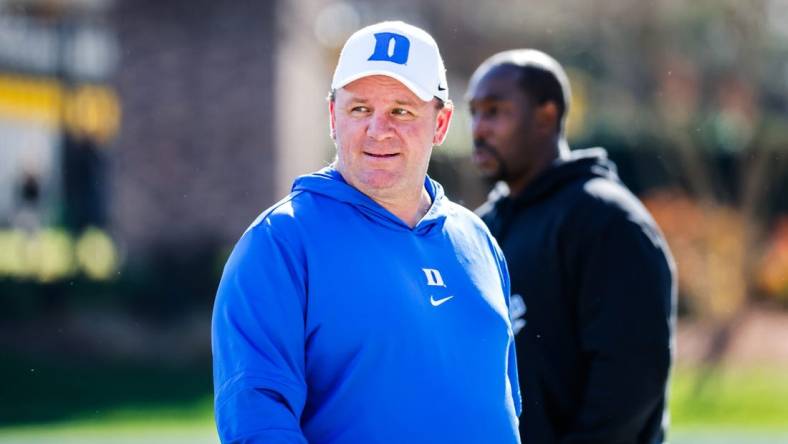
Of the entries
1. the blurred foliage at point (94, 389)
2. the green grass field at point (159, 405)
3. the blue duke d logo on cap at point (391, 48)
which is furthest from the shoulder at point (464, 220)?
the blurred foliage at point (94, 389)

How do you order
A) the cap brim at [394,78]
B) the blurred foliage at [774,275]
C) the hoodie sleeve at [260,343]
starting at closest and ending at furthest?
1. the hoodie sleeve at [260,343]
2. the cap brim at [394,78]
3. the blurred foliage at [774,275]

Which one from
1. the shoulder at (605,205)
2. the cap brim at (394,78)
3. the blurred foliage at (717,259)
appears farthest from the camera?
the blurred foliage at (717,259)

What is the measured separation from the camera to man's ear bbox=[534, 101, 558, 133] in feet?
14.7

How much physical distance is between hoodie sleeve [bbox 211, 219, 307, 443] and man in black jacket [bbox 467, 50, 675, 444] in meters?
1.52

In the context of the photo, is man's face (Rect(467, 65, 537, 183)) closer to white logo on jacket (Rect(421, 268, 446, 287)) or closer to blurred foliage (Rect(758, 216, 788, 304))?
white logo on jacket (Rect(421, 268, 446, 287))

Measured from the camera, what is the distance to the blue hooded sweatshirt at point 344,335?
8.64ft

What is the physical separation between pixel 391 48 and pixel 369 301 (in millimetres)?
625

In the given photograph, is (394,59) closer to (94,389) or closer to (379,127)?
(379,127)

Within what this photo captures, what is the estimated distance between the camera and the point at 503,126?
4.43 m

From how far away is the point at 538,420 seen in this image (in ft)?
13.2

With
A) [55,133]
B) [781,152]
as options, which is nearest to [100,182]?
[55,133]

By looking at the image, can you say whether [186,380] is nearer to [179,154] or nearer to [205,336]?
[205,336]

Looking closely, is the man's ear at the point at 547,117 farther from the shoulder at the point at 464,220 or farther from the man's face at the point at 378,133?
the man's face at the point at 378,133

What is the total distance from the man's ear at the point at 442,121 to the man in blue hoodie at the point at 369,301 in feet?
0.04
